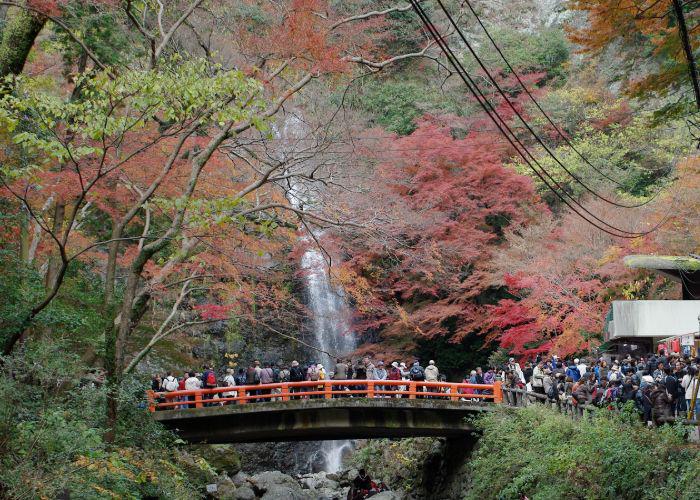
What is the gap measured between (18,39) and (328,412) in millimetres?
13875

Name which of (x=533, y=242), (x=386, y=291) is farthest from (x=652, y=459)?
(x=386, y=291)

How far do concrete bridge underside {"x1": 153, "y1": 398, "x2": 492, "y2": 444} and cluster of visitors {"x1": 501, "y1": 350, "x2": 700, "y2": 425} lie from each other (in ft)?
10.3

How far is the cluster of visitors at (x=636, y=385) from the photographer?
1438 cm

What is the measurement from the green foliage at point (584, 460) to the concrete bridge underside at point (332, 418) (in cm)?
268

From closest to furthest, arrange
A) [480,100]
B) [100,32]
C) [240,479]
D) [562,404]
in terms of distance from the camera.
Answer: [480,100] < [100,32] < [562,404] < [240,479]

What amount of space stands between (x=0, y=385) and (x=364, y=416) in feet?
41.9

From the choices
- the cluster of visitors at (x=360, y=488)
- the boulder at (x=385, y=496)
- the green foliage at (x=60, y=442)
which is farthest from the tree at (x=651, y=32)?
the boulder at (x=385, y=496)

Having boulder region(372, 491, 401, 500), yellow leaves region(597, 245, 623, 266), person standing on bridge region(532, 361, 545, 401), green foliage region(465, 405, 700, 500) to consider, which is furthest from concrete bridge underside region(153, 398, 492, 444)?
yellow leaves region(597, 245, 623, 266)

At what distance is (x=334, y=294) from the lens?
118ft

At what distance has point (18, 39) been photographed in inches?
544

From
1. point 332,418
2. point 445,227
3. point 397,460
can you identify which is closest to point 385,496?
point 332,418

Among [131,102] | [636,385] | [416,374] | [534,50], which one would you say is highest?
[534,50]

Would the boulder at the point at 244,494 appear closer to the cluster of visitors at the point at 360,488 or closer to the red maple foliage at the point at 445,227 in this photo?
the cluster of visitors at the point at 360,488

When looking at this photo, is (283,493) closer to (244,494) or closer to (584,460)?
(244,494)
